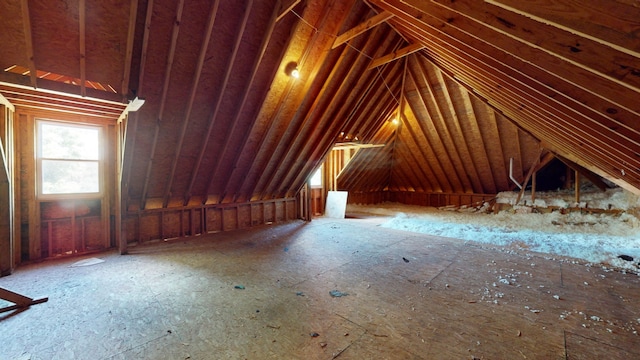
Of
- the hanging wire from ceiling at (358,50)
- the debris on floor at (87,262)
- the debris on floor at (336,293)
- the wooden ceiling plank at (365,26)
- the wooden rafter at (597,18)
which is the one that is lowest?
the debris on floor at (336,293)

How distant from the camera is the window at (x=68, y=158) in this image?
13.6 ft

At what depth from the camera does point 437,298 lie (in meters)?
2.87

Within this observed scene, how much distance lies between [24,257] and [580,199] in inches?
484

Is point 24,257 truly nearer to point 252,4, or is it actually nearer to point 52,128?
point 52,128

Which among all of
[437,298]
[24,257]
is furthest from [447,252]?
[24,257]

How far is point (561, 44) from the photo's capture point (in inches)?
55.3

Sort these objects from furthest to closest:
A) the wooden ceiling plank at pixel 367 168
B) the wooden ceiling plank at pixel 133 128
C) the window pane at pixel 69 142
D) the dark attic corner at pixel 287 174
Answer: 1. the wooden ceiling plank at pixel 367 168
2. the window pane at pixel 69 142
3. the wooden ceiling plank at pixel 133 128
4. the dark attic corner at pixel 287 174

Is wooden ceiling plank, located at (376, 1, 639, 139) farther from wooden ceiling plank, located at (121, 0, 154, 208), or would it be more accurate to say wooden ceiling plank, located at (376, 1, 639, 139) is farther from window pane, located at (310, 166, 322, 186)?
window pane, located at (310, 166, 322, 186)

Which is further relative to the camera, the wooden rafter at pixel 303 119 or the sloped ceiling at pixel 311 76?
the wooden rafter at pixel 303 119

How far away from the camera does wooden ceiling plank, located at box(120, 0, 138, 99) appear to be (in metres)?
2.76

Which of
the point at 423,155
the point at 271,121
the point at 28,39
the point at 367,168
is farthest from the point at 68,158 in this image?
the point at 423,155

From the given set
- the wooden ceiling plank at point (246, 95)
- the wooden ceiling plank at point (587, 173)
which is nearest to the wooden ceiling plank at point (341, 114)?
the wooden ceiling plank at point (246, 95)

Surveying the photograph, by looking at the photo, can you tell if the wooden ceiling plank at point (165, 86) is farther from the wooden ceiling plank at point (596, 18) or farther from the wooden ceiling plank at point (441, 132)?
the wooden ceiling plank at point (441, 132)

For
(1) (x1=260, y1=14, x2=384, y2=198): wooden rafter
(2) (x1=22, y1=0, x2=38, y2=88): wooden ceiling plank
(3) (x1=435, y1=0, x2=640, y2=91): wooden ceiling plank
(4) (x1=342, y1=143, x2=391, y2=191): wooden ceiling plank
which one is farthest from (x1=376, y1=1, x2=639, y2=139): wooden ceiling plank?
(4) (x1=342, y1=143, x2=391, y2=191): wooden ceiling plank
